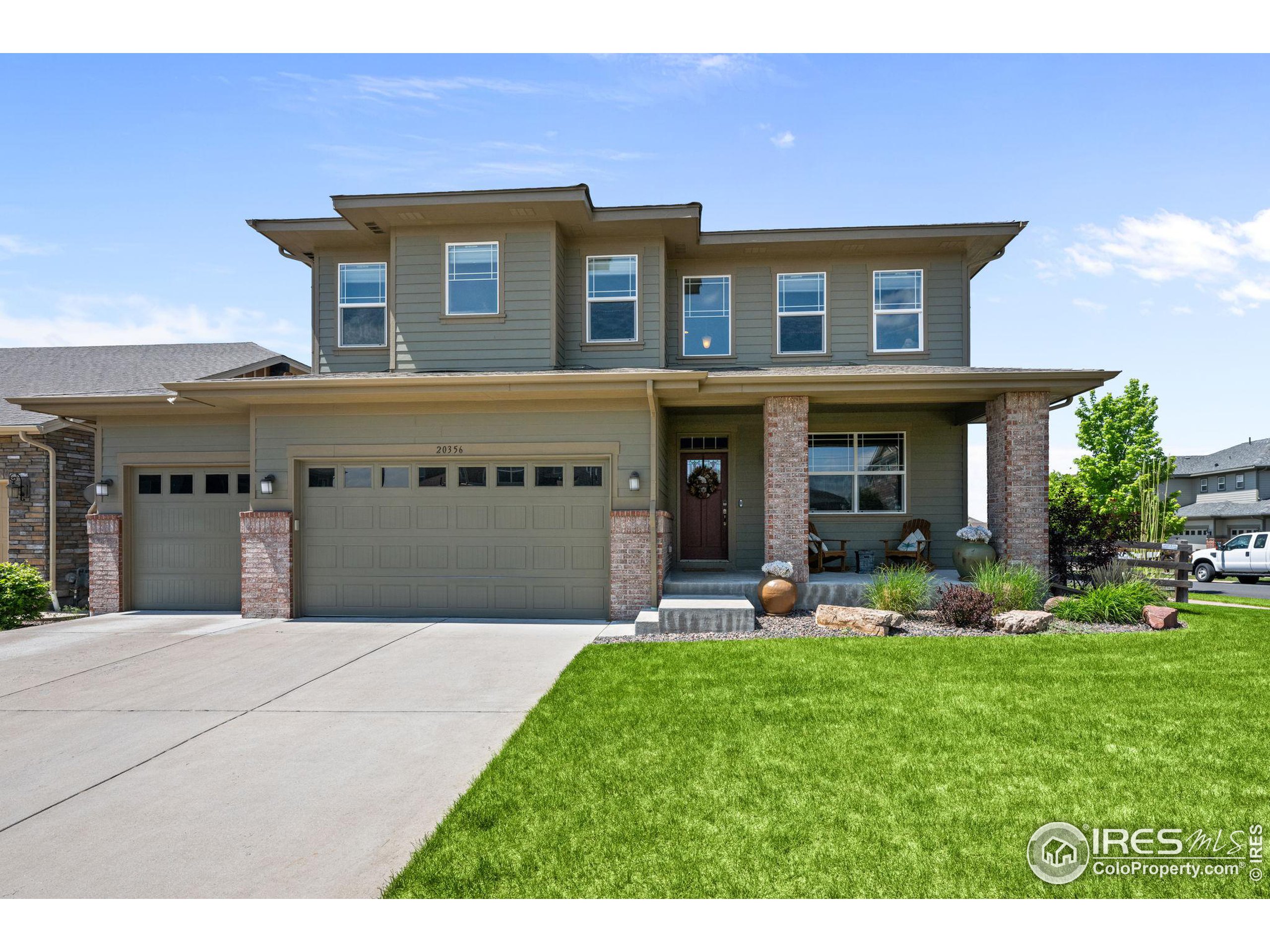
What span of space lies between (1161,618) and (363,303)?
13419mm

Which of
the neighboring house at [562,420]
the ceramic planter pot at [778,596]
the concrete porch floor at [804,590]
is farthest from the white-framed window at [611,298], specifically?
the ceramic planter pot at [778,596]

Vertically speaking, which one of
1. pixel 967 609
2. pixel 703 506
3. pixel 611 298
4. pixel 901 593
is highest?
pixel 611 298

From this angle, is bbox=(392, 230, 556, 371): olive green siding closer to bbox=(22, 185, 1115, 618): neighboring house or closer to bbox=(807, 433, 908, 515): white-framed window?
bbox=(22, 185, 1115, 618): neighboring house

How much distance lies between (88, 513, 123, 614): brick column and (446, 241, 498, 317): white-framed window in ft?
21.9

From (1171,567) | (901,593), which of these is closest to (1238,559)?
(1171,567)

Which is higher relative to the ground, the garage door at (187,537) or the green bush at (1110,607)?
the garage door at (187,537)

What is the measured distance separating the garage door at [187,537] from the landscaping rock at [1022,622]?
457 inches

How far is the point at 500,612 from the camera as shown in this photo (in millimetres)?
10859

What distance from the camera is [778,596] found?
10289mm

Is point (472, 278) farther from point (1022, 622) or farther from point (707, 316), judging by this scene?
point (1022, 622)

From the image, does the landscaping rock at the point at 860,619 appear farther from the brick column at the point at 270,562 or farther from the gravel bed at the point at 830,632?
the brick column at the point at 270,562

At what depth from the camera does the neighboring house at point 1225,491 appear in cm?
3762

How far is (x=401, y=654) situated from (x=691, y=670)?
347 cm

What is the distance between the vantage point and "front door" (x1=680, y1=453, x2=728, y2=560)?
13.2 m
